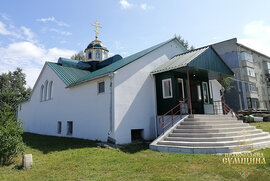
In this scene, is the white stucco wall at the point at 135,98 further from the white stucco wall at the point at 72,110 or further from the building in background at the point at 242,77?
the building in background at the point at 242,77

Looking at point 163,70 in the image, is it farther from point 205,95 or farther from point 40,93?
point 40,93

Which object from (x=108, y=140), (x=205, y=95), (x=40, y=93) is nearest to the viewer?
(x=108, y=140)

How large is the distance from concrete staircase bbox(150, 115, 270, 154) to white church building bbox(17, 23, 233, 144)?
7.03 feet

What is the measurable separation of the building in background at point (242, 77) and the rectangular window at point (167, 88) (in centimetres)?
2162

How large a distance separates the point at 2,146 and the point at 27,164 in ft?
3.70

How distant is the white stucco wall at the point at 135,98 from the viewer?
32.5 feet

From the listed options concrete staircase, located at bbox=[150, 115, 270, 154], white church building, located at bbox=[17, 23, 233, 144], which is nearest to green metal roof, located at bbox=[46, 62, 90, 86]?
white church building, located at bbox=[17, 23, 233, 144]

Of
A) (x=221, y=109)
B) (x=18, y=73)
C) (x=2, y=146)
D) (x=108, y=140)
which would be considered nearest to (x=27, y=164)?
(x=2, y=146)

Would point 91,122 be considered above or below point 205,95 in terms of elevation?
below

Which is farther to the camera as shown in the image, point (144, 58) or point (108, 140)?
point (144, 58)

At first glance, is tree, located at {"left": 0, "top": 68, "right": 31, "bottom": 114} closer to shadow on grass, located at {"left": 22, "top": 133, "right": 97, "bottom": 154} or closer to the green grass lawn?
shadow on grass, located at {"left": 22, "top": 133, "right": 97, "bottom": 154}

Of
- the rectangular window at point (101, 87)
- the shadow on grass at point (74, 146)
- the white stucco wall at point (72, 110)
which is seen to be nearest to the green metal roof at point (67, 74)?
the white stucco wall at point (72, 110)

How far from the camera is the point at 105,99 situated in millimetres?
10477

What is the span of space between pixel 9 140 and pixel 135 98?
6.57 metres
